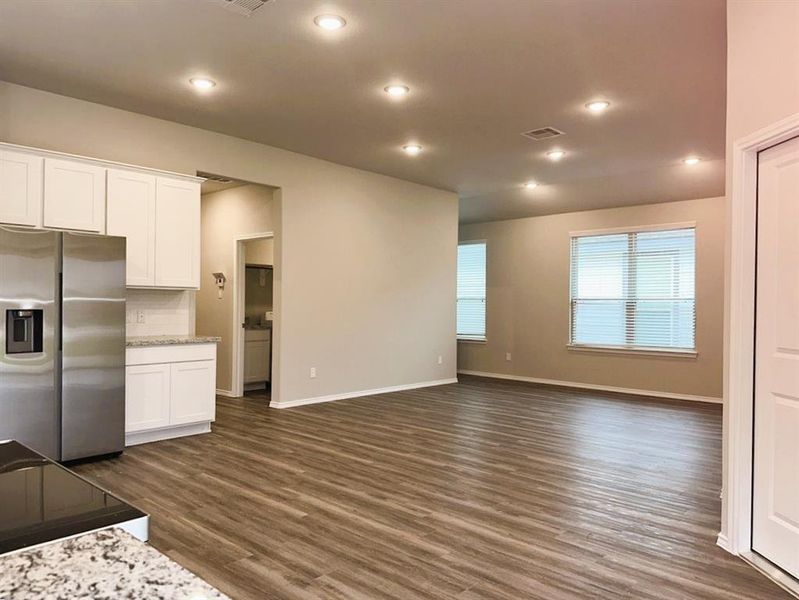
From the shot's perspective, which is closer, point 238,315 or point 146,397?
point 146,397

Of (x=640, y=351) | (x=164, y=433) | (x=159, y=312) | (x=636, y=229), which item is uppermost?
(x=636, y=229)

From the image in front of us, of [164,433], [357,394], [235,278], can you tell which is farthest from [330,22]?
[357,394]

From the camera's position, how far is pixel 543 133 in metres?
5.74

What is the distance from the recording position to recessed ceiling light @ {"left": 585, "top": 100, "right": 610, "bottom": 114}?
4875mm

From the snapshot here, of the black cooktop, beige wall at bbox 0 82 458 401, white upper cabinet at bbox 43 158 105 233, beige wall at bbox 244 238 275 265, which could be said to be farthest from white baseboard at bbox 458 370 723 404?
the black cooktop

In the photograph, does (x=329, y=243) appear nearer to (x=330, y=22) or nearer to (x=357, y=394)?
(x=357, y=394)

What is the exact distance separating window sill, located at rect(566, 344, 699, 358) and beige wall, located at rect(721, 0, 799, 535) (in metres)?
5.53

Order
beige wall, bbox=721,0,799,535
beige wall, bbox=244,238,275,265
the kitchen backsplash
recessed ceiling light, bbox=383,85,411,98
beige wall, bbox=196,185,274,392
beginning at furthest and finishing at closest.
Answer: beige wall, bbox=244,238,275,265, beige wall, bbox=196,185,274,392, the kitchen backsplash, recessed ceiling light, bbox=383,85,411,98, beige wall, bbox=721,0,799,535

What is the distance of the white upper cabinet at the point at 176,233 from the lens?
202 inches

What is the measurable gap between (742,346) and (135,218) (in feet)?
15.1

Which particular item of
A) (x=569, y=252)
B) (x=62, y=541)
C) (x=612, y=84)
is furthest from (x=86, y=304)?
(x=569, y=252)

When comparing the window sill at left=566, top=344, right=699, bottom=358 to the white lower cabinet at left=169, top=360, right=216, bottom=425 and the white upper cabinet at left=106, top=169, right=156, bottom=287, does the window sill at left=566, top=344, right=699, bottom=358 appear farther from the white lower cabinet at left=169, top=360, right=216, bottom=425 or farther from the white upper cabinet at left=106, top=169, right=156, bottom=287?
the white upper cabinet at left=106, top=169, right=156, bottom=287

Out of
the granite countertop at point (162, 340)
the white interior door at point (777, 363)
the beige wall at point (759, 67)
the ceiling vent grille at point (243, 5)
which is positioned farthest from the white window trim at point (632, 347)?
the ceiling vent grille at point (243, 5)

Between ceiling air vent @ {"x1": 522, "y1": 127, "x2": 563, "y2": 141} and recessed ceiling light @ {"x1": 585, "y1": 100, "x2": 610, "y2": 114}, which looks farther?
ceiling air vent @ {"x1": 522, "y1": 127, "x2": 563, "y2": 141}
